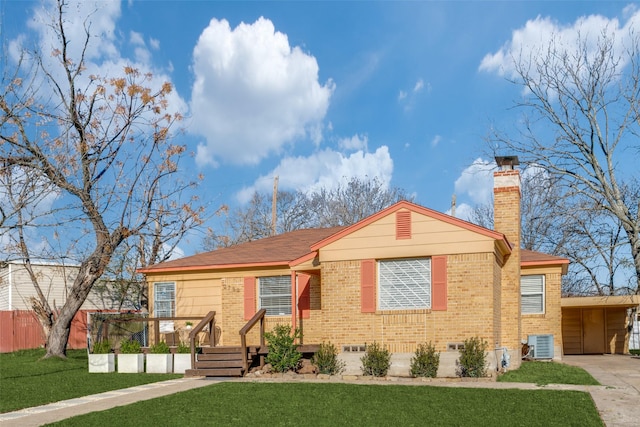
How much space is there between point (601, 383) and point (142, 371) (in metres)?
11.3

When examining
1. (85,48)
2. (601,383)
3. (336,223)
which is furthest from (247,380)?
(336,223)

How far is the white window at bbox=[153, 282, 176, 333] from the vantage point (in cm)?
2103

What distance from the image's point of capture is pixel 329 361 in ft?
52.0

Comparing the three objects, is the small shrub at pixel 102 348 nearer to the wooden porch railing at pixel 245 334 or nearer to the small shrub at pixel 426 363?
the wooden porch railing at pixel 245 334

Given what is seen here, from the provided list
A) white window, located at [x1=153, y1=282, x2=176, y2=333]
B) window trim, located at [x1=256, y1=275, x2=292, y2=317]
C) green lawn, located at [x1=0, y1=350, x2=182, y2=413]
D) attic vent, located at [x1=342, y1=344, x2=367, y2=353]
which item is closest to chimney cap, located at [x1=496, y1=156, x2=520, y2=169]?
attic vent, located at [x1=342, y1=344, x2=367, y2=353]

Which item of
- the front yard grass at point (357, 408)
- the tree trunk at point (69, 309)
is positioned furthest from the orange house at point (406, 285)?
the tree trunk at point (69, 309)

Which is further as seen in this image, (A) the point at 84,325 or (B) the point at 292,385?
(A) the point at 84,325

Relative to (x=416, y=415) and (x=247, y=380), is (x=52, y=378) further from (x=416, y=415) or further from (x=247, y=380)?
(x=416, y=415)

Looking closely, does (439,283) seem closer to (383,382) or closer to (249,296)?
(383,382)

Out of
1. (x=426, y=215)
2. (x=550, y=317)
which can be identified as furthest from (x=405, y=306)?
(x=550, y=317)

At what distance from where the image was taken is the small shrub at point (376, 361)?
15.4 metres

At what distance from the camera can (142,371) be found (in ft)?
58.6

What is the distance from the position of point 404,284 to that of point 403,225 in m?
1.38

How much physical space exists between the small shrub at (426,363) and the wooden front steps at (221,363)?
427 cm
